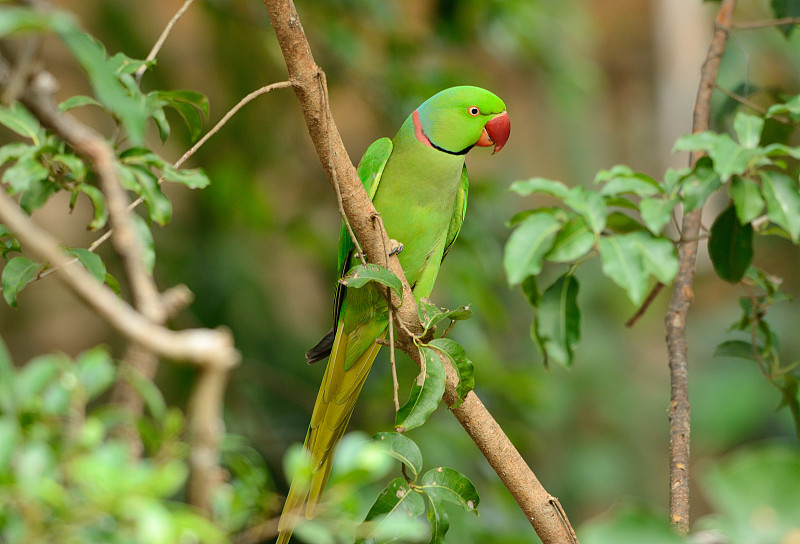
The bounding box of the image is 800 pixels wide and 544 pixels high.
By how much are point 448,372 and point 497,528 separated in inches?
50.9

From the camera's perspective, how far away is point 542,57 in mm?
3217

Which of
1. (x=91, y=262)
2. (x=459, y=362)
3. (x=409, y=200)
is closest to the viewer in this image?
(x=91, y=262)

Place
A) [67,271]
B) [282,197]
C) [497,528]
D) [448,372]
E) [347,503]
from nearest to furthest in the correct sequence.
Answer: [67,271]
[347,503]
[448,372]
[497,528]
[282,197]

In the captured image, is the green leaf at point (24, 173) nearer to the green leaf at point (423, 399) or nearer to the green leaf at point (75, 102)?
the green leaf at point (75, 102)

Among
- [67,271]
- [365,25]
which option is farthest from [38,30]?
[365,25]

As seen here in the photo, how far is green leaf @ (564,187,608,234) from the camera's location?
131cm

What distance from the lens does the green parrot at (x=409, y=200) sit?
71.6 inches

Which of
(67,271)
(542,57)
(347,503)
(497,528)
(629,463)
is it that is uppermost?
(542,57)

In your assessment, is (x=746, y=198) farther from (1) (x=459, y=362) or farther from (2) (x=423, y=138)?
(2) (x=423, y=138)

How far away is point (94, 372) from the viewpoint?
627mm

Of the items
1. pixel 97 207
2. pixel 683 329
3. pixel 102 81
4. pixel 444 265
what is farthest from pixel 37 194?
pixel 444 265

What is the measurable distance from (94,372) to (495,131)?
4.89 feet

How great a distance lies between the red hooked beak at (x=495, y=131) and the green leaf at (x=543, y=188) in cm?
58

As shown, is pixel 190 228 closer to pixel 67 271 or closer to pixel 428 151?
pixel 428 151
